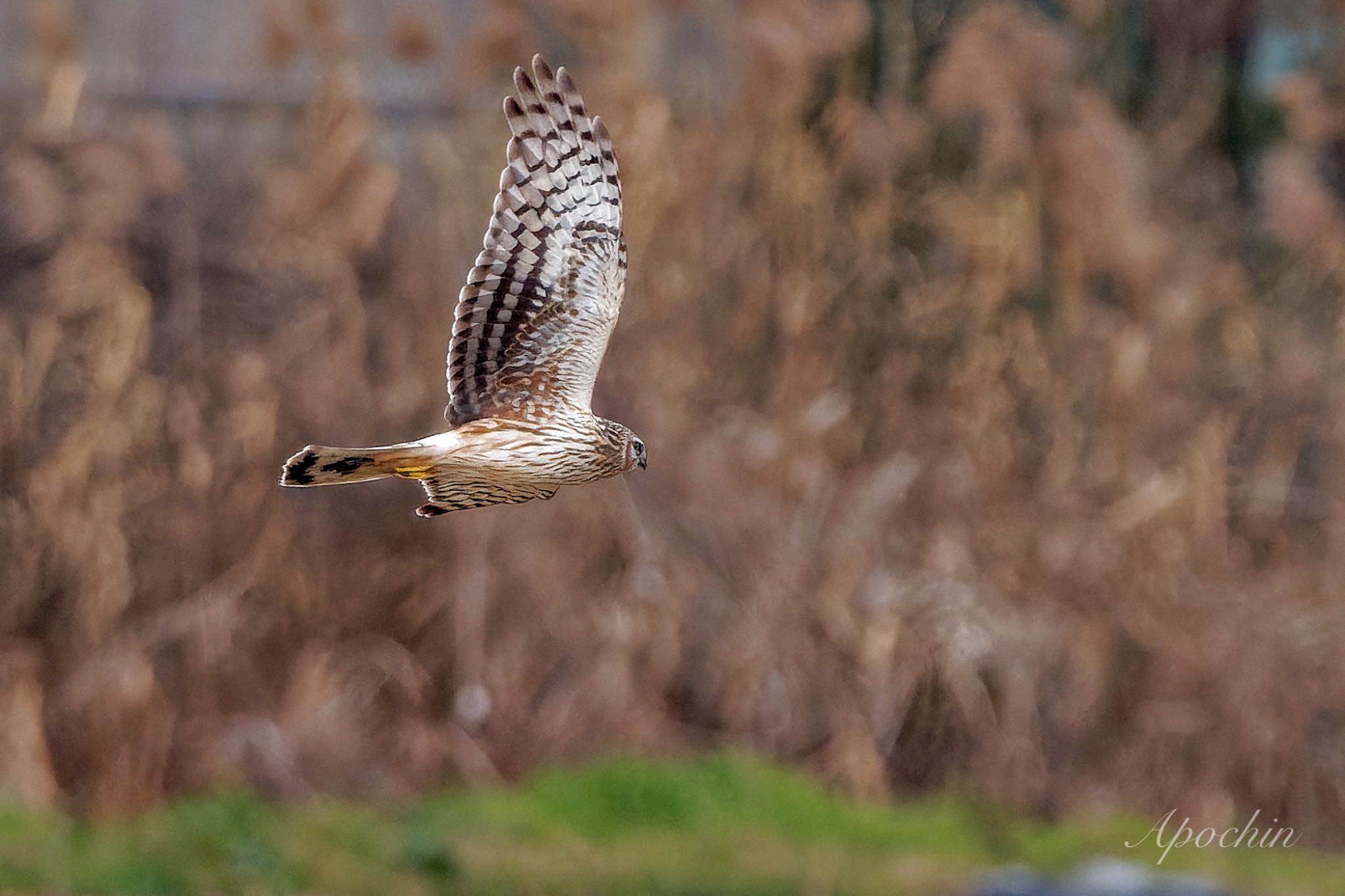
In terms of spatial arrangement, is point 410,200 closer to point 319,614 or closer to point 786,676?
point 319,614

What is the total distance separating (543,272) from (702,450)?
11.7ft

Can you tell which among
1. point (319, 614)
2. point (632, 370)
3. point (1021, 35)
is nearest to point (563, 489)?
point (632, 370)

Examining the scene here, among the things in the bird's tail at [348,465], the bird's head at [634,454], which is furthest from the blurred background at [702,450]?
the bird's tail at [348,465]

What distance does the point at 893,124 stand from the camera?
7469 mm

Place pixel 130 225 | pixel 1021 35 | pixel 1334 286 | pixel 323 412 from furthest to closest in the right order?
pixel 1334 286
pixel 1021 35
pixel 130 225
pixel 323 412

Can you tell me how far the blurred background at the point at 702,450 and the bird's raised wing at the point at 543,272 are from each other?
2.95 metres

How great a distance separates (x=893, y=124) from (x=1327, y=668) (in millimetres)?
2405

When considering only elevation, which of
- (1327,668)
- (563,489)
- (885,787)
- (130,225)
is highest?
(130,225)

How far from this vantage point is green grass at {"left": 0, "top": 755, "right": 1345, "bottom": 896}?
6414 millimetres

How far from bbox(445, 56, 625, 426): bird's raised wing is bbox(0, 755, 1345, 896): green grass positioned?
330cm
